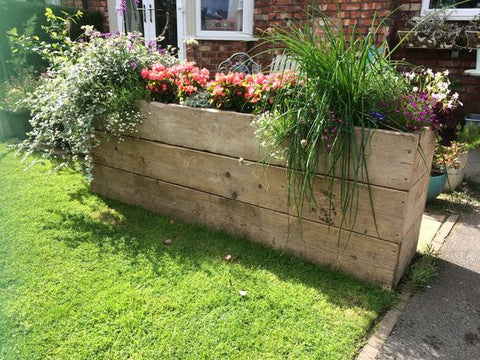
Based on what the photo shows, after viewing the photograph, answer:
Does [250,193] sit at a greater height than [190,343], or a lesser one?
greater

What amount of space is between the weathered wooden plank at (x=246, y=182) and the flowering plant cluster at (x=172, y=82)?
1.18 feet

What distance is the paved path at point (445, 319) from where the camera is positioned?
1.85 m

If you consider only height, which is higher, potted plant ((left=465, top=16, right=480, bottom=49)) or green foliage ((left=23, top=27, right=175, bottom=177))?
potted plant ((left=465, top=16, right=480, bottom=49))

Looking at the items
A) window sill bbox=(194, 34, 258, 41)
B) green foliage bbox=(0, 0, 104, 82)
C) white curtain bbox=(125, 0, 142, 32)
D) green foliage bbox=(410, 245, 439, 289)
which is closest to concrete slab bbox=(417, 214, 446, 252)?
green foliage bbox=(410, 245, 439, 289)

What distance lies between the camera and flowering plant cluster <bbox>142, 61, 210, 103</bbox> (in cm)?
287

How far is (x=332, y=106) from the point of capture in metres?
2.14

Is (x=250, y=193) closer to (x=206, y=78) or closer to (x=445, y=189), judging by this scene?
(x=206, y=78)

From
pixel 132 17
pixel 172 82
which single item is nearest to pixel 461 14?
pixel 172 82

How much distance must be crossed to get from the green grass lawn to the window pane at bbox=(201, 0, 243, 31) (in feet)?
13.4

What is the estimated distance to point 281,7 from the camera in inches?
225

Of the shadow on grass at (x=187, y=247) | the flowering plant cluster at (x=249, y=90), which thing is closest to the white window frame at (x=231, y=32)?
the flowering plant cluster at (x=249, y=90)

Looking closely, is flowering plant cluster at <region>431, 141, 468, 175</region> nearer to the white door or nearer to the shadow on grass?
the shadow on grass

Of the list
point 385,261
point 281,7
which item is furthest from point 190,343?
point 281,7

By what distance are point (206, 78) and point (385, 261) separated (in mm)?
1775
